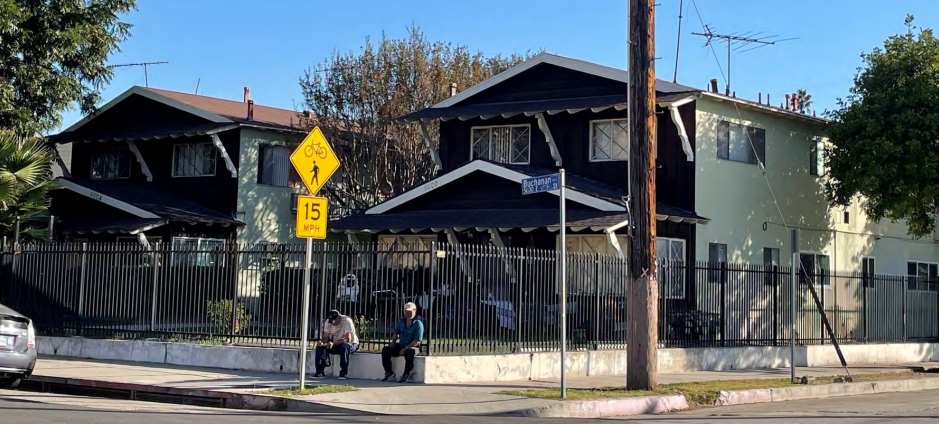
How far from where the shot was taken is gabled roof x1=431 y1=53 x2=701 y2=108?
2520 cm

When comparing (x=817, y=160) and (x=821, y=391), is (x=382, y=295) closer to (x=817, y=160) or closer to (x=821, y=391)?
(x=821, y=391)

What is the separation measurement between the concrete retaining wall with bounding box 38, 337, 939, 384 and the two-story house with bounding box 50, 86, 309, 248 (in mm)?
9421

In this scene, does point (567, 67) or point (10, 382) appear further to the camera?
point (567, 67)

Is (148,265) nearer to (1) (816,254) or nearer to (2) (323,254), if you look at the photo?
(2) (323,254)

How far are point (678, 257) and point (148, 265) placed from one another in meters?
12.2

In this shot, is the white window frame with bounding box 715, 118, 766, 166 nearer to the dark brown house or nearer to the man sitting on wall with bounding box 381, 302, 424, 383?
the dark brown house

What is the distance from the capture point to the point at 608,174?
2616 centimetres

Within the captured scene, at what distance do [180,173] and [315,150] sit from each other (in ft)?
63.3

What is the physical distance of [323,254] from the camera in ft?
56.6

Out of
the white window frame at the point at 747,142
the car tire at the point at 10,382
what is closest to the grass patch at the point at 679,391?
the car tire at the point at 10,382

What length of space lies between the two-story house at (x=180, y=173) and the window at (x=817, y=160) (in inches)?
583

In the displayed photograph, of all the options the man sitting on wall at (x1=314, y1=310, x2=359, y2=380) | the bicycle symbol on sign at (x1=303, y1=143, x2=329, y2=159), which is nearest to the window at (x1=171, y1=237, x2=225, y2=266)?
the man sitting on wall at (x1=314, y1=310, x2=359, y2=380)

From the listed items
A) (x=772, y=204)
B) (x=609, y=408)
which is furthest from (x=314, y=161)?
(x=772, y=204)

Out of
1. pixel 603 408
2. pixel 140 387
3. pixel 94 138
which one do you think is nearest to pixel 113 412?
pixel 140 387
